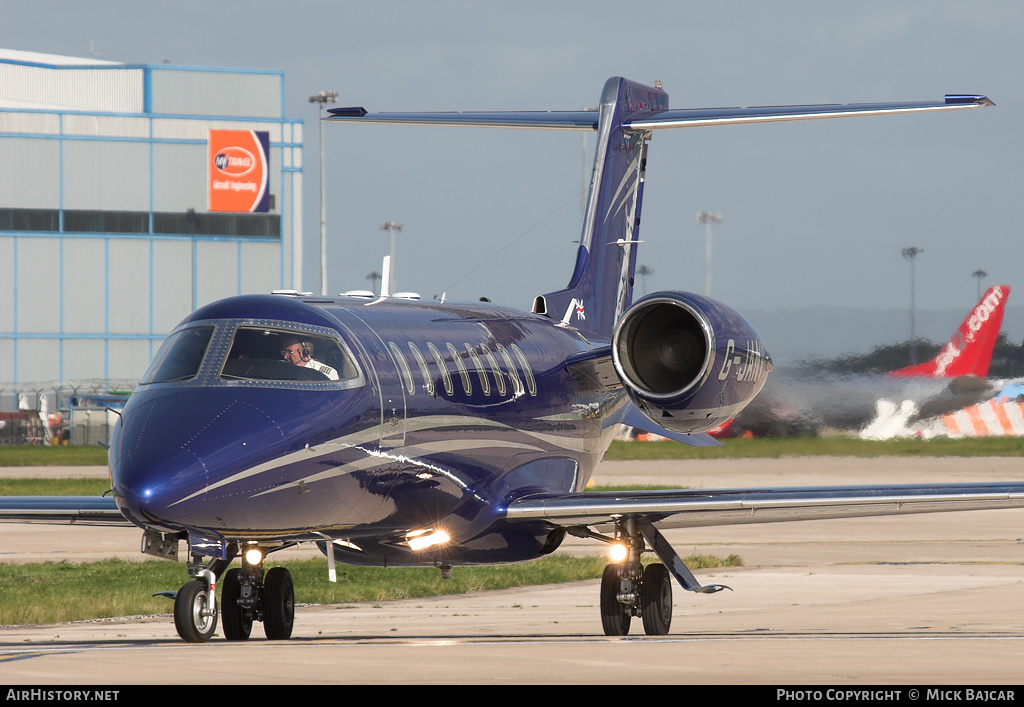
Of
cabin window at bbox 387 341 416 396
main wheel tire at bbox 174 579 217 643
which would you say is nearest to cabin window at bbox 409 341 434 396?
cabin window at bbox 387 341 416 396

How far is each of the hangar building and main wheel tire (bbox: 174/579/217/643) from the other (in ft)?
187

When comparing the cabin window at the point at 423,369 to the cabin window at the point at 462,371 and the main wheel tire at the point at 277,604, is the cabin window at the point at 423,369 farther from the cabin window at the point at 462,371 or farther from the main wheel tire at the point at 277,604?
the main wheel tire at the point at 277,604

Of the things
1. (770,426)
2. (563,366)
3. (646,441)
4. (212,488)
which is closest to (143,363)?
(646,441)

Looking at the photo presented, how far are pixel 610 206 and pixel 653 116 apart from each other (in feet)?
4.59

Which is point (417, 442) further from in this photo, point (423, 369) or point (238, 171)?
point (238, 171)

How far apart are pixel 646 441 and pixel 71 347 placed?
2851 cm

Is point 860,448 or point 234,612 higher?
point 234,612

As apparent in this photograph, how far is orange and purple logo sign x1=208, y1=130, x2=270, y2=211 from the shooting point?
227ft

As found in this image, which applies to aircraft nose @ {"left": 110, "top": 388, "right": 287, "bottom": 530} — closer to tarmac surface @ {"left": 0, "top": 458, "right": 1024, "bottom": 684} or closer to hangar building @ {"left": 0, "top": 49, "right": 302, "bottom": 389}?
tarmac surface @ {"left": 0, "top": 458, "right": 1024, "bottom": 684}

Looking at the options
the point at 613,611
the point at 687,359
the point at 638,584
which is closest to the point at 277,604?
the point at 613,611

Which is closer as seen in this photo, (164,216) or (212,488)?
(212,488)

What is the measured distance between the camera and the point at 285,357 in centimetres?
1219

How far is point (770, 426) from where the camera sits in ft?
118

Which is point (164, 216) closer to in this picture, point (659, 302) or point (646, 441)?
point (646, 441)
